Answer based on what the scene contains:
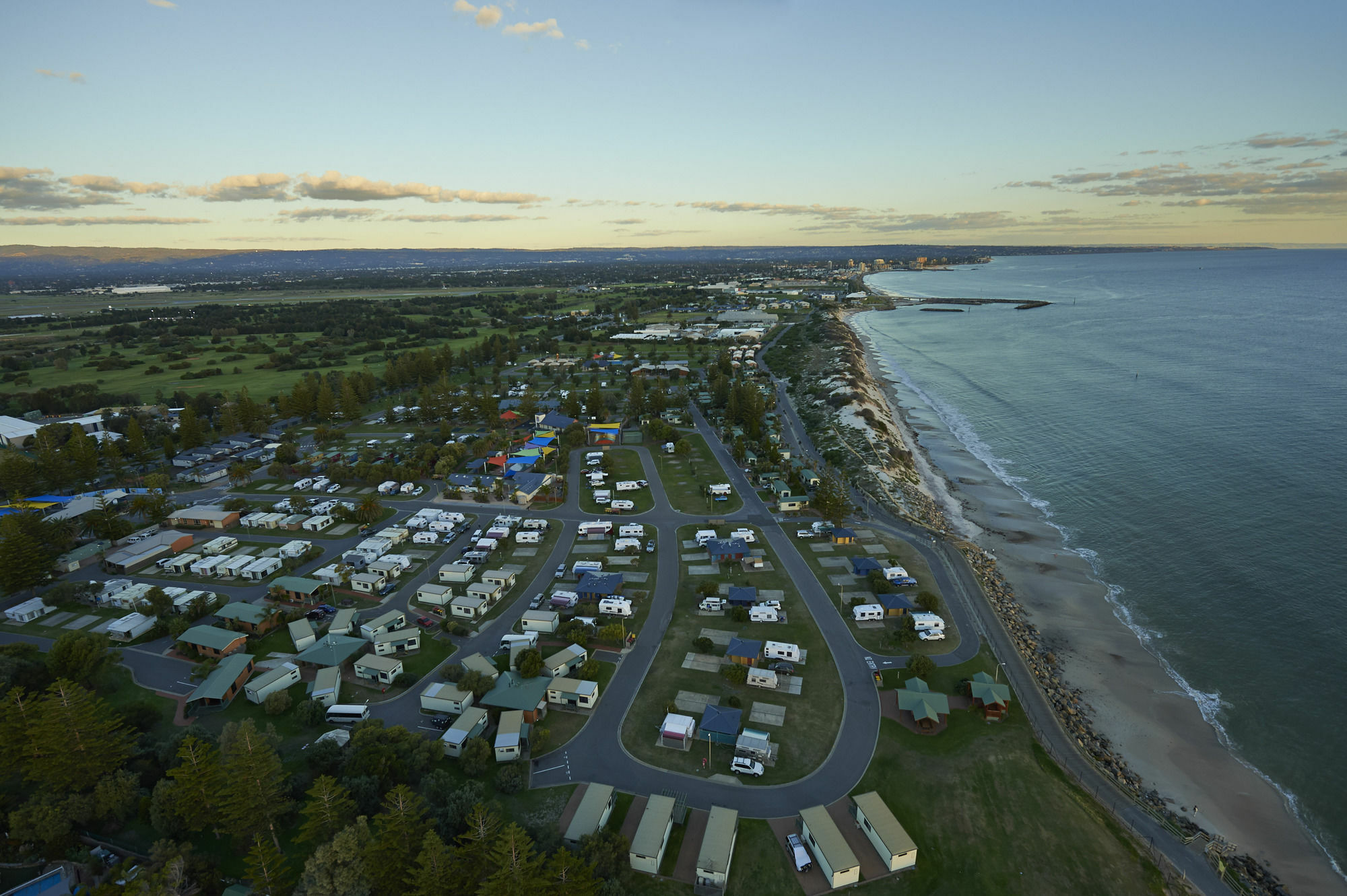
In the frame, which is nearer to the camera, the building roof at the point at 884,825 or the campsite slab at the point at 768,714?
the building roof at the point at 884,825

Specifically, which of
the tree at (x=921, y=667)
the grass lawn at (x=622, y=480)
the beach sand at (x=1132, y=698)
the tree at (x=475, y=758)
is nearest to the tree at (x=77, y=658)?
the tree at (x=475, y=758)

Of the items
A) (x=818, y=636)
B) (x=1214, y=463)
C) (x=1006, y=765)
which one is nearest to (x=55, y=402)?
(x=818, y=636)

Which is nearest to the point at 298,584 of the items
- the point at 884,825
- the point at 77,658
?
the point at 77,658

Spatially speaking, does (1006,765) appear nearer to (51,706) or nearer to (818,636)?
(818,636)

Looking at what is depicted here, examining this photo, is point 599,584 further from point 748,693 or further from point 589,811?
point 589,811

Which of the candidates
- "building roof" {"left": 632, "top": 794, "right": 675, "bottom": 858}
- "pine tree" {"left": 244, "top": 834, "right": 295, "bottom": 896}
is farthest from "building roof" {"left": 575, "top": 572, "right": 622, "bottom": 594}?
"pine tree" {"left": 244, "top": 834, "right": 295, "bottom": 896}

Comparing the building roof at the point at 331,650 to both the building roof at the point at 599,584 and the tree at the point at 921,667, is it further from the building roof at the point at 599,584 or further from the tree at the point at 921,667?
the tree at the point at 921,667

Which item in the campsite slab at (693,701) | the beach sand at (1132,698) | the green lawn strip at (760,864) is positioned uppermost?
the green lawn strip at (760,864)
